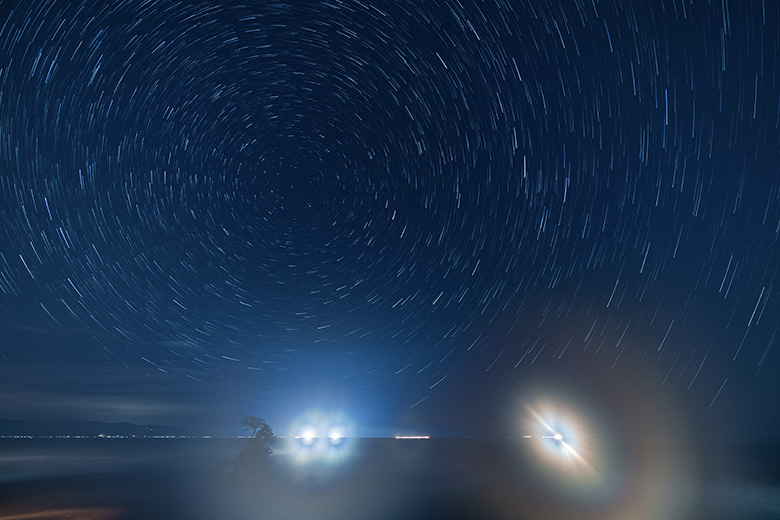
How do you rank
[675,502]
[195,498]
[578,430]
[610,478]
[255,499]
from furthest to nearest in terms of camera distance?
1. [578,430]
2. [610,478]
3. [195,498]
4. [675,502]
5. [255,499]

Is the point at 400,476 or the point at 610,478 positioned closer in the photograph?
the point at 610,478

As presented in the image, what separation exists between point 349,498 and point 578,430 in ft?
523

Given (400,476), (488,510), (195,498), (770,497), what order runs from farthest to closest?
(400,476)
(770,497)
(195,498)
(488,510)

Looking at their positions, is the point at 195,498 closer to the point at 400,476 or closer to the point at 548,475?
the point at 400,476

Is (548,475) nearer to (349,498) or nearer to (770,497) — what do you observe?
(770,497)

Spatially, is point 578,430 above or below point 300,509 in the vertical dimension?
above

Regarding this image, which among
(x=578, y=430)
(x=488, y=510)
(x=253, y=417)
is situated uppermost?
(x=578, y=430)

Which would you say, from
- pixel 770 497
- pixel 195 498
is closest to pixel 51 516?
pixel 195 498

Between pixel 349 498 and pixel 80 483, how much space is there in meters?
44.5

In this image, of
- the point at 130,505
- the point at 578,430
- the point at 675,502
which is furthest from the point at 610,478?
the point at 578,430

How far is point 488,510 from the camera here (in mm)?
36094

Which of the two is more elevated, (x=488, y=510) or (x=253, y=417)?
(x=253, y=417)

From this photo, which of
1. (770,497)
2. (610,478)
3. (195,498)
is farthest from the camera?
(610,478)

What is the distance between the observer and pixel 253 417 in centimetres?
4156
